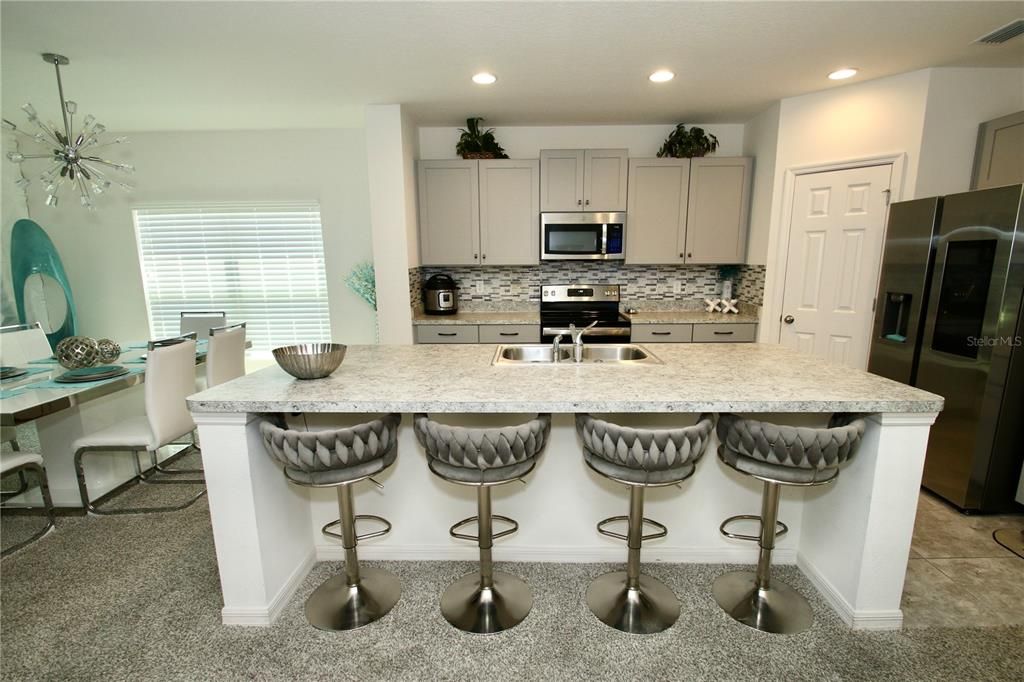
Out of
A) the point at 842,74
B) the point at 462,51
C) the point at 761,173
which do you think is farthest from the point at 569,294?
the point at 842,74

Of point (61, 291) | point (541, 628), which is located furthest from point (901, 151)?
point (61, 291)

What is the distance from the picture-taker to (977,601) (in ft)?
5.83

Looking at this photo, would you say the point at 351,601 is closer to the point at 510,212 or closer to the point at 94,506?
the point at 94,506

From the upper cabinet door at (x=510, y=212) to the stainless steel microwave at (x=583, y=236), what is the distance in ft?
0.33

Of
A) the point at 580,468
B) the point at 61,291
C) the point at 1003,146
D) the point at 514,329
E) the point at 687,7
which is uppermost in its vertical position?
the point at 687,7

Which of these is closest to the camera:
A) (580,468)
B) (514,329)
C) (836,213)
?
(580,468)

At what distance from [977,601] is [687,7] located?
2.75 m

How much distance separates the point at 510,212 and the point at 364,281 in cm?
144

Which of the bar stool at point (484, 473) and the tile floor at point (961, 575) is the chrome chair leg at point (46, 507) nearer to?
the bar stool at point (484, 473)

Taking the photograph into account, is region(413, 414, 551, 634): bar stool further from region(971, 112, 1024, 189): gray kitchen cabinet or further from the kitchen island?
region(971, 112, 1024, 189): gray kitchen cabinet

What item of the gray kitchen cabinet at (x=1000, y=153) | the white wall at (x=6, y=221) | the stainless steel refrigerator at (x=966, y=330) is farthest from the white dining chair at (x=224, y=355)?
the gray kitchen cabinet at (x=1000, y=153)

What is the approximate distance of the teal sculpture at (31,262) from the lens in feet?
12.6

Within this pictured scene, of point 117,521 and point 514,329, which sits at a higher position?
point 514,329

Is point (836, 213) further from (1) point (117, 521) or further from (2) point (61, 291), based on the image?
(2) point (61, 291)
